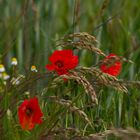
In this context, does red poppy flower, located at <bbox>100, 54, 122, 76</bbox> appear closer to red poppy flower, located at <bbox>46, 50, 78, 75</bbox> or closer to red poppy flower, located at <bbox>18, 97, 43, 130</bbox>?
red poppy flower, located at <bbox>46, 50, 78, 75</bbox>

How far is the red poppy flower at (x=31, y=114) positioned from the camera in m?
Result: 2.24

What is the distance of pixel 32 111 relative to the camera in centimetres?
230

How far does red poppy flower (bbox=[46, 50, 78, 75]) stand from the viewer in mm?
2348

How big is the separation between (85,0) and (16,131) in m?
2.12

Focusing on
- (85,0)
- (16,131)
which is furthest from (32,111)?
(85,0)

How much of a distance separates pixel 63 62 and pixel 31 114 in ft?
0.85

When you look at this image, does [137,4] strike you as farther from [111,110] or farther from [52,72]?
[52,72]

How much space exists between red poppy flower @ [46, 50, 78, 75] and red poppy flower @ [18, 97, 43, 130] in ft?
0.53

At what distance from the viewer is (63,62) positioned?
2.42m

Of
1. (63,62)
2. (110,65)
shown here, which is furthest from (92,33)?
(110,65)

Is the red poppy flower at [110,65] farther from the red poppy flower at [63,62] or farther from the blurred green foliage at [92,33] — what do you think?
the blurred green foliage at [92,33]

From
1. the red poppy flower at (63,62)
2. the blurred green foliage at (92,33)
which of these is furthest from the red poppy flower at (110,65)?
the blurred green foliage at (92,33)

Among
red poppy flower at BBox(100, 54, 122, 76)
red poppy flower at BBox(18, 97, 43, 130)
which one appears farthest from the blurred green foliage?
red poppy flower at BBox(18, 97, 43, 130)

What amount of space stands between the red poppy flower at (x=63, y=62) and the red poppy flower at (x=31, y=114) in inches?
6.3
